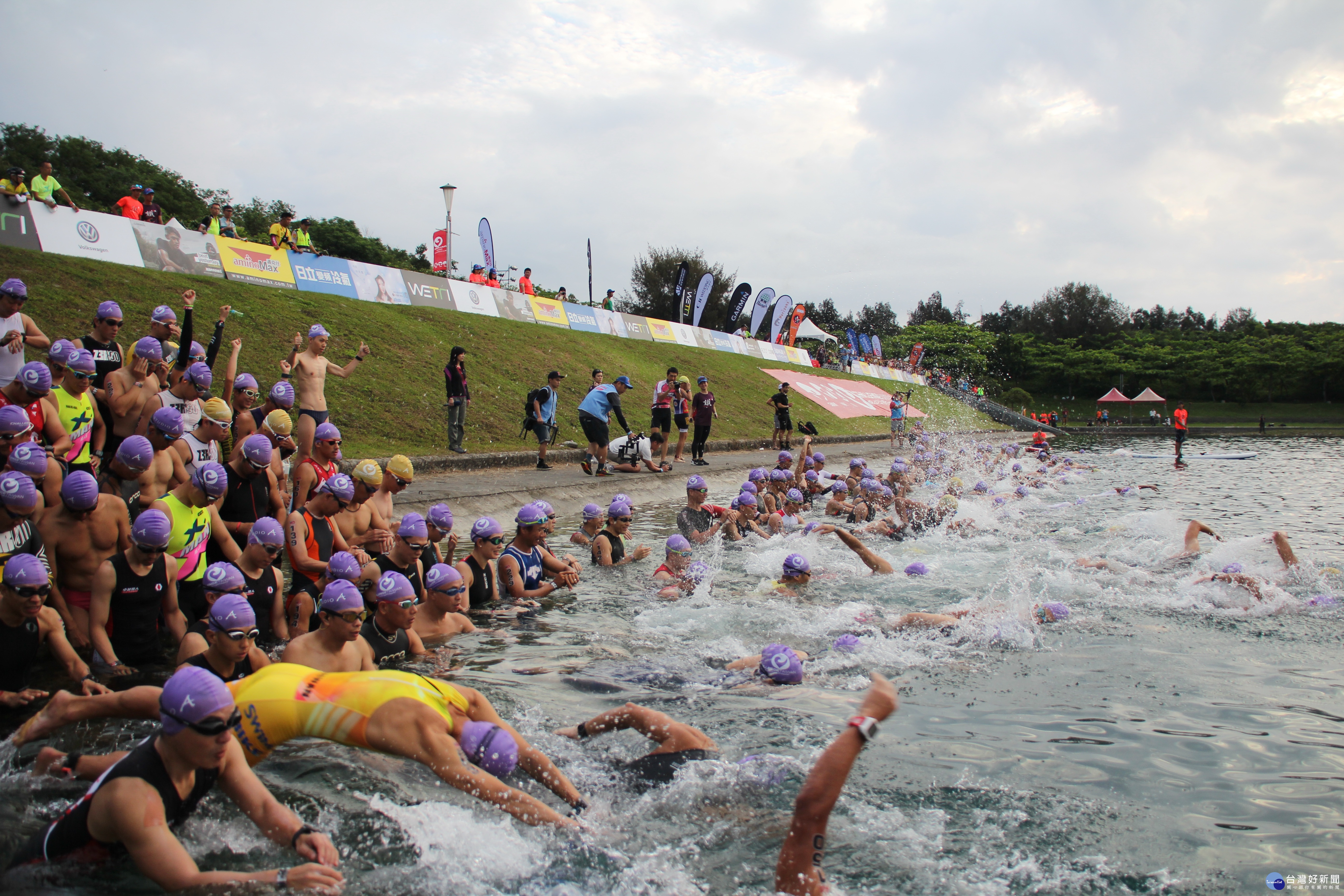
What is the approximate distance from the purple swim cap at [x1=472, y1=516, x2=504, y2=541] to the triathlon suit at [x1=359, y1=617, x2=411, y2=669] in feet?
4.91

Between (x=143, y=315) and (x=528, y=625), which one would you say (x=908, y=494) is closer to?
(x=528, y=625)

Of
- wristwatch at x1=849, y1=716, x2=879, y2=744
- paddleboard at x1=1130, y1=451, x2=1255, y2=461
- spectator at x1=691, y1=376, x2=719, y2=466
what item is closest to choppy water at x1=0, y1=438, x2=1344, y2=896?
wristwatch at x1=849, y1=716, x2=879, y2=744

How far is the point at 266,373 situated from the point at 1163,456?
31553mm

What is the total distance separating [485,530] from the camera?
722cm

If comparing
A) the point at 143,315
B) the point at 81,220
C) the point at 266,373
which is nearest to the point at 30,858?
the point at 266,373

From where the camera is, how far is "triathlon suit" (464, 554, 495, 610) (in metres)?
7.41

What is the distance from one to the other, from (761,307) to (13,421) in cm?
4159

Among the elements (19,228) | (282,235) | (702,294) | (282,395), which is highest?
(702,294)

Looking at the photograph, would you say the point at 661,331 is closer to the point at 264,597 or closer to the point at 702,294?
the point at 702,294

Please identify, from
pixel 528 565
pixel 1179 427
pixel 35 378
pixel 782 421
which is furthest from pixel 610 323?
pixel 35 378

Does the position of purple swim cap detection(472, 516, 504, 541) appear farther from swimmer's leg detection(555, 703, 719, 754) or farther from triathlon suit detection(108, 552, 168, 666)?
swimmer's leg detection(555, 703, 719, 754)

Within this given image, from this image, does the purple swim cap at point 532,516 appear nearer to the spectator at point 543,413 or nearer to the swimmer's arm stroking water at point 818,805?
the swimmer's arm stroking water at point 818,805

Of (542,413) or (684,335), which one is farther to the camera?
(684,335)

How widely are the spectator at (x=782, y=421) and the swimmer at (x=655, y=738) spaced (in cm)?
1516
